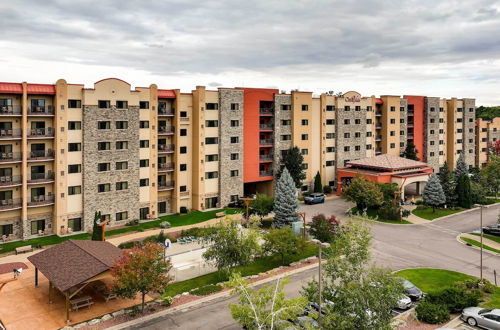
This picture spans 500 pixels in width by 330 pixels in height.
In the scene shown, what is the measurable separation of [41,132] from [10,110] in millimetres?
3771

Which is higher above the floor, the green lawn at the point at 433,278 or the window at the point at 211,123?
the window at the point at 211,123

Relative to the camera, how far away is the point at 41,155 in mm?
48375

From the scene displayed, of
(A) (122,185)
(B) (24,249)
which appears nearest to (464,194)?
(A) (122,185)

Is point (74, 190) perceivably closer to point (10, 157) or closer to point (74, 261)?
point (10, 157)

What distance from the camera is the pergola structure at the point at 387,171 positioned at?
6738cm

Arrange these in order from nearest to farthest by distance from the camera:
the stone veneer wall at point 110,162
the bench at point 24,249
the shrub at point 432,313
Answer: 1. the shrub at point 432,313
2. the bench at point 24,249
3. the stone veneer wall at point 110,162

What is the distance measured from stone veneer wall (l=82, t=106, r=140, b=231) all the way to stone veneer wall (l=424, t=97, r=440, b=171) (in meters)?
63.7

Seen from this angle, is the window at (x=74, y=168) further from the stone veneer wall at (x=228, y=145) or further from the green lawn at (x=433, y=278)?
the green lawn at (x=433, y=278)

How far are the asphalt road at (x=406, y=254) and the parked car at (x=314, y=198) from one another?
124cm

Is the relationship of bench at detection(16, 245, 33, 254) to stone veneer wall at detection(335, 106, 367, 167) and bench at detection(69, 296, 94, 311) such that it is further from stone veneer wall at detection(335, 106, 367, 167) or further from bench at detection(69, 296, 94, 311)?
stone veneer wall at detection(335, 106, 367, 167)

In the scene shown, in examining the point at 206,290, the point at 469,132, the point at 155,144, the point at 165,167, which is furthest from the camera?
the point at 469,132

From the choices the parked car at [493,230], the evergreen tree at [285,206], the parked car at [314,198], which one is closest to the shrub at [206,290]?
the evergreen tree at [285,206]

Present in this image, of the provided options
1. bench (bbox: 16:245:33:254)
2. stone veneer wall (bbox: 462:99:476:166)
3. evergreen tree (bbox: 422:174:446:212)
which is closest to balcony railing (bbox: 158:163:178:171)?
bench (bbox: 16:245:33:254)

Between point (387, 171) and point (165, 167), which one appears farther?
point (387, 171)
